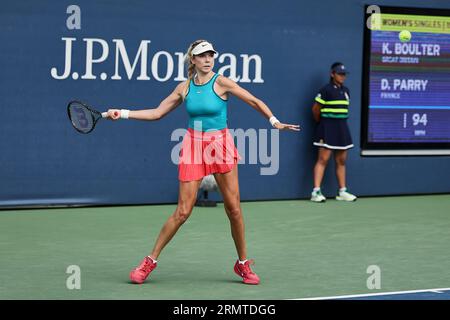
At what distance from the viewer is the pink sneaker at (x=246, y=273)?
7062mm

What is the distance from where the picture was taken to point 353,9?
12.6 meters

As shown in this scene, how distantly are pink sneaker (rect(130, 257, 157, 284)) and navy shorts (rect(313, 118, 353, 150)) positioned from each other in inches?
218

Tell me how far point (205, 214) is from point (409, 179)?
3.51 m

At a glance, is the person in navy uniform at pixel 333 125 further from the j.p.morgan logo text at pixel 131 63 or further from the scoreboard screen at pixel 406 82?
the j.p.morgan logo text at pixel 131 63

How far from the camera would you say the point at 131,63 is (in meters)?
11.4

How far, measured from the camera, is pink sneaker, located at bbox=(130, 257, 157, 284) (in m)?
6.98

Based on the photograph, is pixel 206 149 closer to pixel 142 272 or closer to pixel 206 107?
pixel 206 107

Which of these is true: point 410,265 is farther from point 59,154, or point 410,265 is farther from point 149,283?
point 59,154

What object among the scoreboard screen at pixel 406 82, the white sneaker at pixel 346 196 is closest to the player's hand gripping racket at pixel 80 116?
the white sneaker at pixel 346 196
